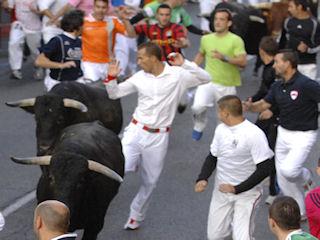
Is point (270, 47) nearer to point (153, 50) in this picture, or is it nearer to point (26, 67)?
point (153, 50)

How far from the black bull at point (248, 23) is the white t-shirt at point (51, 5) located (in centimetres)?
290

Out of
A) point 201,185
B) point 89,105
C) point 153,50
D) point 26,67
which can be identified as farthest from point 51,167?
point 26,67

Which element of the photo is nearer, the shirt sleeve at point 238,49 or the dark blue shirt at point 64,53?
the dark blue shirt at point 64,53

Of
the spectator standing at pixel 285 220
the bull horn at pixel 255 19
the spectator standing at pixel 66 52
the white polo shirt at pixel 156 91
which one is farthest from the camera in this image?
the bull horn at pixel 255 19

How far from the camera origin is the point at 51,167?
6.68m

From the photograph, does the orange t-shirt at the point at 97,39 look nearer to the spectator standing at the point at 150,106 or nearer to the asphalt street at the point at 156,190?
the asphalt street at the point at 156,190

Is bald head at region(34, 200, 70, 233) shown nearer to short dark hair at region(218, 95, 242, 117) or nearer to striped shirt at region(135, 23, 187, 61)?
short dark hair at region(218, 95, 242, 117)

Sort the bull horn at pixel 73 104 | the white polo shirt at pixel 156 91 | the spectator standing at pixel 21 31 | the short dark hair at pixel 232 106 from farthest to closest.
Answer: the spectator standing at pixel 21 31 → the bull horn at pixel 73 104 → the white polo shirt at pixel 156 91 → the short dark hair at pixel 232 106

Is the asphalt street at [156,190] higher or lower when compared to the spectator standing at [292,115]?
lower

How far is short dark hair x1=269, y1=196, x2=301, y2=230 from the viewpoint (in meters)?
5.23

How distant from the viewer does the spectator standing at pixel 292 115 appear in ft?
26.7

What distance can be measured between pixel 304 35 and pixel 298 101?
312 centimetres

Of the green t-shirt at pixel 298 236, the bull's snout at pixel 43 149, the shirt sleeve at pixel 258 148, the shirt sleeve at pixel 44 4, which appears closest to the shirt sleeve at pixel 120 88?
the bull's snout at pixel 43 149

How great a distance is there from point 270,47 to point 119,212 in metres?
2.53
